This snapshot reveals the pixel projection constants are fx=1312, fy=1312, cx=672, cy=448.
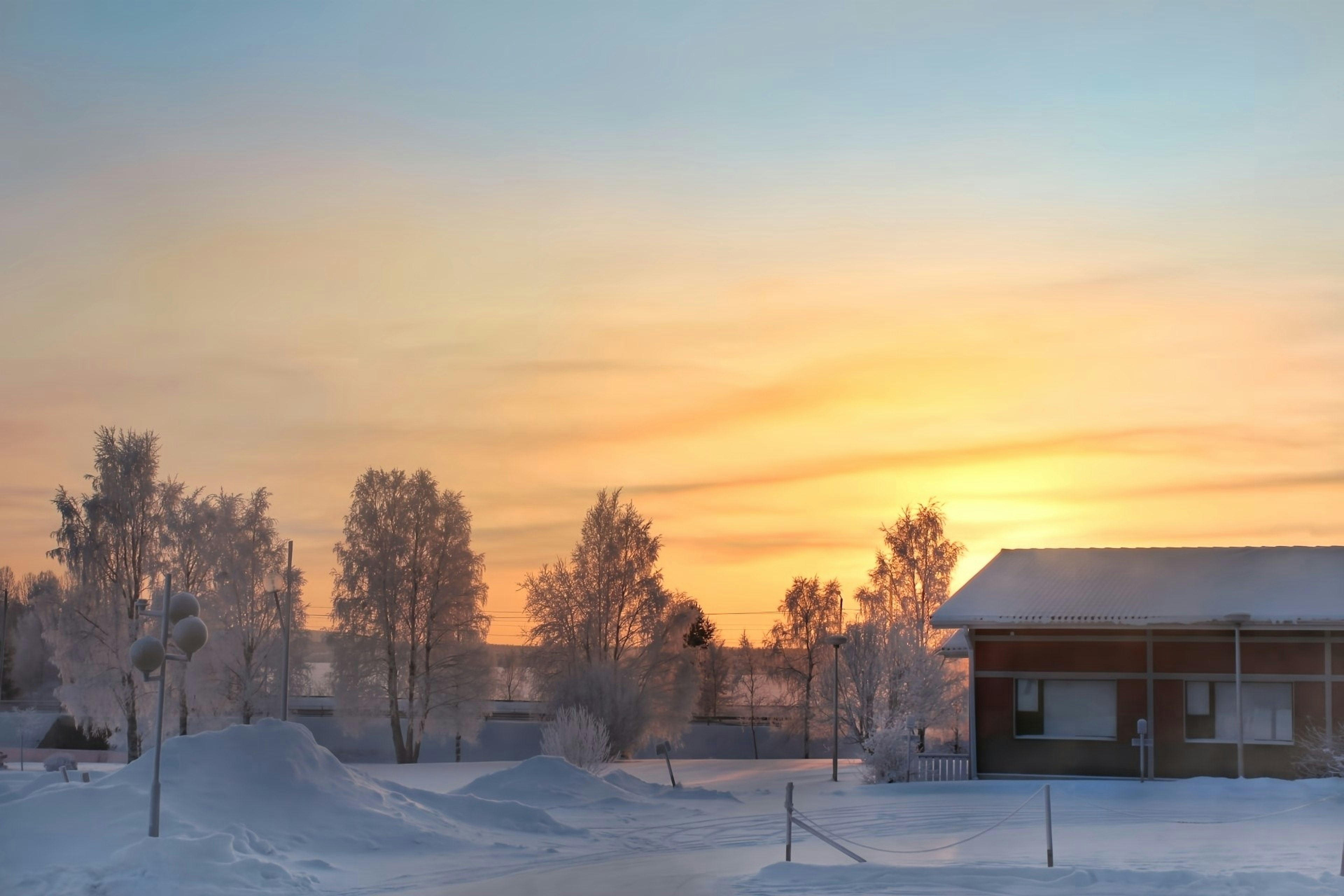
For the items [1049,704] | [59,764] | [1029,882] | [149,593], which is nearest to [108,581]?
[149,593]

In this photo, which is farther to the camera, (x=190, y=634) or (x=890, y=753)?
(x=890, y=753)

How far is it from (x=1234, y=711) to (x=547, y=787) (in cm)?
1657

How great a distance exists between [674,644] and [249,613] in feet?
56.7

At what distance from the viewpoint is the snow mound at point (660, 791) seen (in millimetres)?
31250

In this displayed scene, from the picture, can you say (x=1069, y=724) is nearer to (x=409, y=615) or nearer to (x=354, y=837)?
(x=354, y=837)

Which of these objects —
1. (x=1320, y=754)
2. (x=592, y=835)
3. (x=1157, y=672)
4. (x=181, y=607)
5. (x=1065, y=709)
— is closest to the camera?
(x=181, y=607)

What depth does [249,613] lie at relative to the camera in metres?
53.1

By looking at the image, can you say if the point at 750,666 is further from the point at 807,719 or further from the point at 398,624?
the point at 398,624

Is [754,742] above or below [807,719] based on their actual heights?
below

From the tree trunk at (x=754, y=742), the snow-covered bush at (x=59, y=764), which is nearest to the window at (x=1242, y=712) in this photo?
the snow-covered bush at (x=59, y=764)

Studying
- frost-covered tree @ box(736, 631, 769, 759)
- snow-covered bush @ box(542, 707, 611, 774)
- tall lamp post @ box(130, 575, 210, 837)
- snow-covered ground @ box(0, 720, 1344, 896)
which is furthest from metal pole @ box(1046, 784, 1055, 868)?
frost-covered tree @ box(736, 631, 769, 759)

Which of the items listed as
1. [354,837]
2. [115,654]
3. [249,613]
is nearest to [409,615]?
[249,613]

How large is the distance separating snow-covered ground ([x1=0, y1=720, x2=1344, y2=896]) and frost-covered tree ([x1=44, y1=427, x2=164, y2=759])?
79.2ft

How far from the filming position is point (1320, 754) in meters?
30.2
